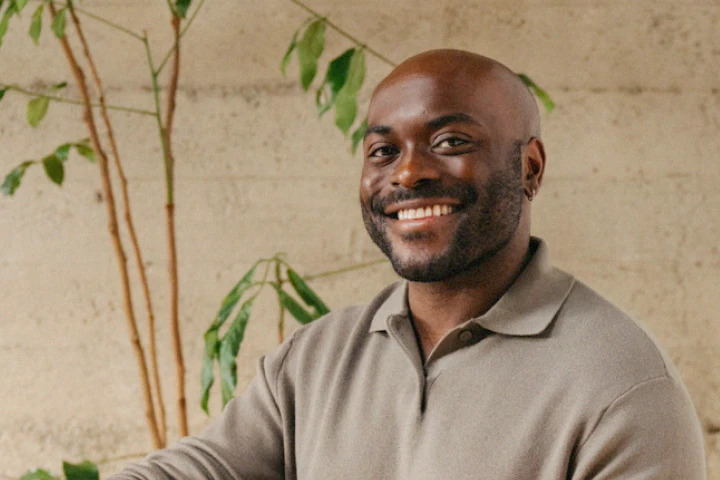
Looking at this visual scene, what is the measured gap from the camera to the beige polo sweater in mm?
920

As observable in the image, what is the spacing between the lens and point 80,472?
114cm

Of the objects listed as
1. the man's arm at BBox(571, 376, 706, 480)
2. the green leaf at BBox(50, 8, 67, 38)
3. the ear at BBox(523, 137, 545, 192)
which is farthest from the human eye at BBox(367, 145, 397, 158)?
the green leaf at BBox(50, 8, 67, 38)

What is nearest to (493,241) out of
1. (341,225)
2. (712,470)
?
(341,225)

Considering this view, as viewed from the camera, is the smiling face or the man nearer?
the man

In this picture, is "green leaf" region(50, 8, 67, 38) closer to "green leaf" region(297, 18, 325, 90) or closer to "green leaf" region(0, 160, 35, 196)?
"green leaf" region(0, 160, 35, 196)

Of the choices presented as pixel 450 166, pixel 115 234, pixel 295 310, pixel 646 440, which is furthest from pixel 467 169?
pixel 115 234

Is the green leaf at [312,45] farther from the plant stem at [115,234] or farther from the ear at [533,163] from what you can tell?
the ear at [533,163]

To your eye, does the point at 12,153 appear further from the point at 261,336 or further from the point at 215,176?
the point at 261,336

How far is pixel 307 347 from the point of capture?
1.21m

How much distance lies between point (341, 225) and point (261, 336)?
0.30 m

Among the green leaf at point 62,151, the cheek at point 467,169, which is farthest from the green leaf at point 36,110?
the cheek at point 467,169

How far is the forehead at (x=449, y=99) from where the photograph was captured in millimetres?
1046

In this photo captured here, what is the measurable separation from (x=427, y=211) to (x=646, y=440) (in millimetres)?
344

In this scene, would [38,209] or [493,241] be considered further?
[38,209]
